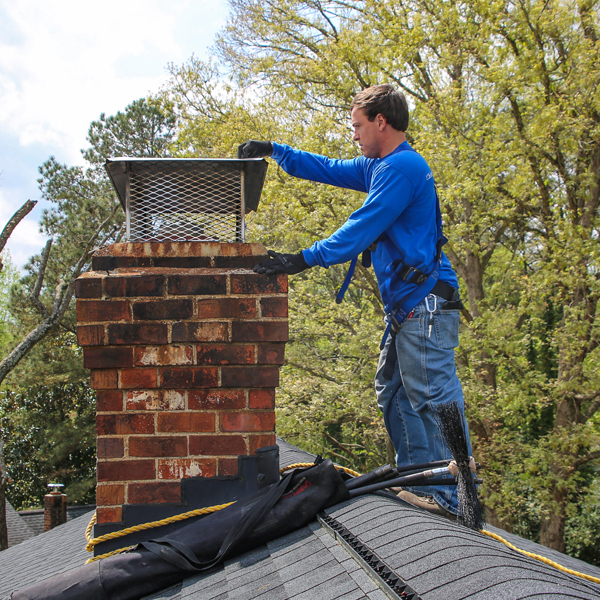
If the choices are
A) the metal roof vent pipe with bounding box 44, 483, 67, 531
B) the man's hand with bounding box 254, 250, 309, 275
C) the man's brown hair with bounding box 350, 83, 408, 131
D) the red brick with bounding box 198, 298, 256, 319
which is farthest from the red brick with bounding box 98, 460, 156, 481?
the metal roof vent pipe with bounding box 44, 483, 67, 531

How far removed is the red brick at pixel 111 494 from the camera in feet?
6.93

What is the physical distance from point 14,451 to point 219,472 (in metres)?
26.1

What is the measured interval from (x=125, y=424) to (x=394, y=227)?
133 centimetres

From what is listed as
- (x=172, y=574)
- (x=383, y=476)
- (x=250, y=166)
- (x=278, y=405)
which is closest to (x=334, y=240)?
(x=250, y=166)

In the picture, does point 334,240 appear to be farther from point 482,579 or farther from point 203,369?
point 482,579

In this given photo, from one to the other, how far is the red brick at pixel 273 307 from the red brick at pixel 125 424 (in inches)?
22.8

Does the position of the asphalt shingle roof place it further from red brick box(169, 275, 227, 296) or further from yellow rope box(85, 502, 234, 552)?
red brick box(169, 275, 227, 296)

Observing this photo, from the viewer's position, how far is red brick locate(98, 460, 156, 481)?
2121 mm

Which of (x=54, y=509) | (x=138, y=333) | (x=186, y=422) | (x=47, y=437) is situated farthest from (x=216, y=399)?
(x=47, y=437)

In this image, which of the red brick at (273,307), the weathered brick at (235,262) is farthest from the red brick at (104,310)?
the red brick at (273,307)

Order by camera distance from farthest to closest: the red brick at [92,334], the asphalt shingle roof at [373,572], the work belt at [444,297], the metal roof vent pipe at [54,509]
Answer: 1. the metal roof vent pipe at [54,509]
2. the work belt at [444,297]
3. the red brick at [92,334]
4. the asphalt shingle roof at [373,572]

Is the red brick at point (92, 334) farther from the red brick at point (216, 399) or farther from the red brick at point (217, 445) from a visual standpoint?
the red brick at point (217, 445)

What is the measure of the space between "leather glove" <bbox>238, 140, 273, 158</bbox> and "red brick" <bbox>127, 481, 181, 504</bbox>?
4.84ft

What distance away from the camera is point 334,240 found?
226cm
